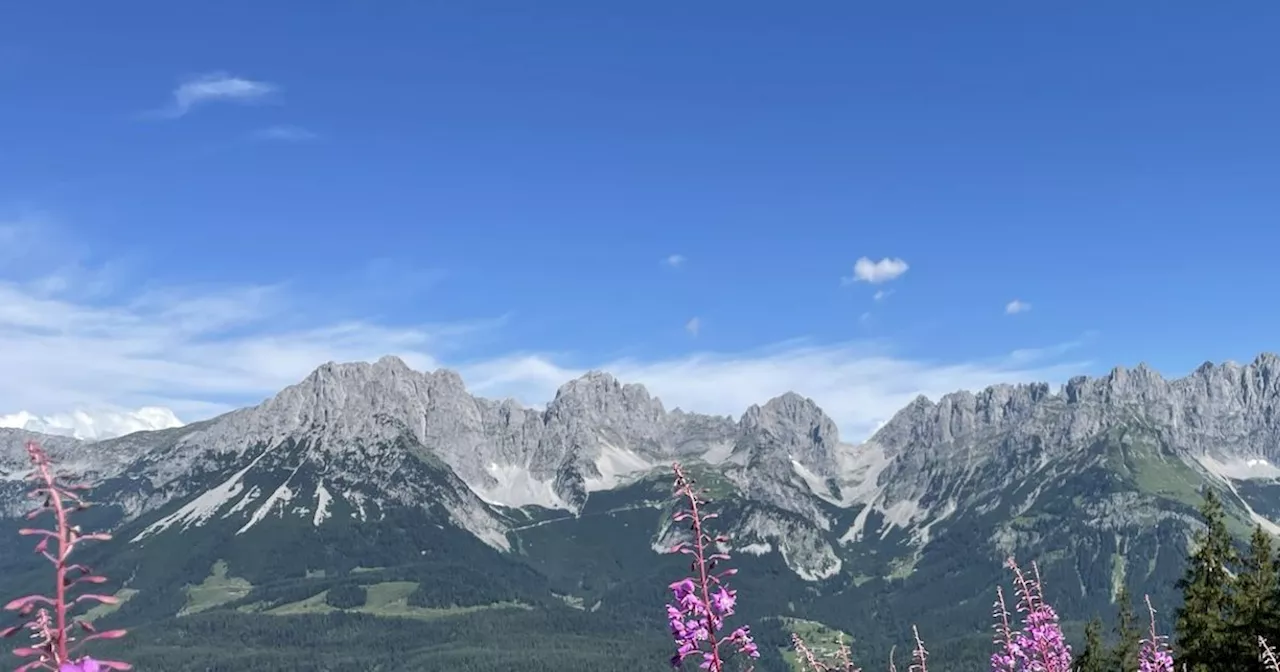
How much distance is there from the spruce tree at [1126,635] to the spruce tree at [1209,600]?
416cm

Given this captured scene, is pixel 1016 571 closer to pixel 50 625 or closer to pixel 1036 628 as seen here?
pixel 1036 628

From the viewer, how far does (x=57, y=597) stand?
5.34 metres

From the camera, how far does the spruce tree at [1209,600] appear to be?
4700 cm

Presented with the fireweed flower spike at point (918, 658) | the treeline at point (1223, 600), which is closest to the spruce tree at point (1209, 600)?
the treeline at point (1223, 600)

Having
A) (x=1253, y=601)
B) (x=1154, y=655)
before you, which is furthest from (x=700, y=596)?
(x=1253, y=601)

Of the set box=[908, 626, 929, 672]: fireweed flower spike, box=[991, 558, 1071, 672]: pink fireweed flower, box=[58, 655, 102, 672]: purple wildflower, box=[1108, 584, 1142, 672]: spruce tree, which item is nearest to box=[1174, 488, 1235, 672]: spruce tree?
box=[1108, 584, 1142, 672]: spruce tree

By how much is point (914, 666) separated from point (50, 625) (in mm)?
11843

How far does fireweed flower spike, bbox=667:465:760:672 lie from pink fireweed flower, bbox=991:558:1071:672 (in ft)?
24.7

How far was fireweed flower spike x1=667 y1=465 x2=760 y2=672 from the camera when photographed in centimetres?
908

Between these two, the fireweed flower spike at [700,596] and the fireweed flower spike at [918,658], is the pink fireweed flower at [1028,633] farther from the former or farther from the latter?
the fireweed flower spike at [700,596]

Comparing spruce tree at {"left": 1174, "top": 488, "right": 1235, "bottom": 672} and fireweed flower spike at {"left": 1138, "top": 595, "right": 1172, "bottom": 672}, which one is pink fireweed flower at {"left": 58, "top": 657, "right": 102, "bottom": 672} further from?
spruce tree at {"left": 1174, "top": 488, "right": 1235, "bottom": 672}

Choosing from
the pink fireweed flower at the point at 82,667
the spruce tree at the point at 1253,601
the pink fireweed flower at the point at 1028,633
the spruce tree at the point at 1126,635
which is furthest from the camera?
the spruce tree at the point at 1126,635

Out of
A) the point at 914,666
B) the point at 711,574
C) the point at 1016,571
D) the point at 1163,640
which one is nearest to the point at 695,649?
the point at 711,574

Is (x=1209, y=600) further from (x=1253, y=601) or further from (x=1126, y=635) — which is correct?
(x=1126, y=635)
